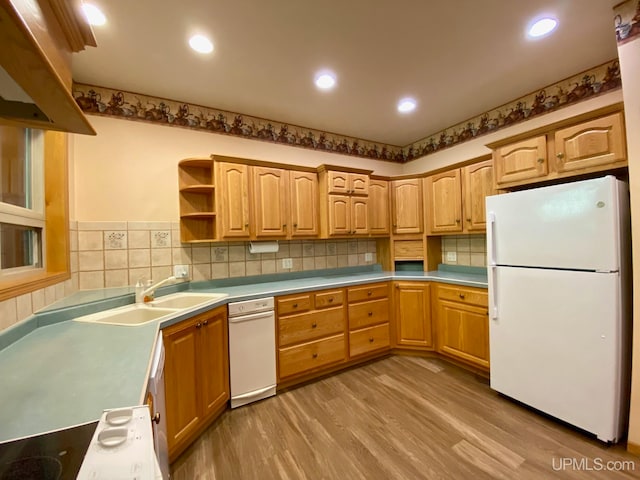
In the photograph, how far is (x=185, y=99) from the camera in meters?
2.37

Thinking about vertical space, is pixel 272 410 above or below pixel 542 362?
below

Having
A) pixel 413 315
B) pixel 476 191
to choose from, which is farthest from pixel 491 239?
pixel 413 315

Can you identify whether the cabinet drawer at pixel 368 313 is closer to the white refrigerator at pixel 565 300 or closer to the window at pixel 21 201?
the white refrigerator at pixel 565 300

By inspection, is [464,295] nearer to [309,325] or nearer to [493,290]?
[493,290]

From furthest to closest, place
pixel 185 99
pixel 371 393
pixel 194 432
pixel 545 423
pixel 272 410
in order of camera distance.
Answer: pixel 185 99 → pixel 371 393 → pixel 272 410 → pixel 545 423 → pixel 194 432

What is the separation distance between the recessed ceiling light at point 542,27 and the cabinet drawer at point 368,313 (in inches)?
92.9

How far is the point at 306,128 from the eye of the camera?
3053 mm

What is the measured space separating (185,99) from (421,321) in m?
3.10

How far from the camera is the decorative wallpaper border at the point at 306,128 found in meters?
2.09

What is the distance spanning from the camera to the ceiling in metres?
1.50

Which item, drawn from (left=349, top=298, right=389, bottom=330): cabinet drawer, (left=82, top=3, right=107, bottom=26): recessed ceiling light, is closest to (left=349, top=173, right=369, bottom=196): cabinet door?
(left=349, top=298, right=389, bottom=330): cabinet drawer

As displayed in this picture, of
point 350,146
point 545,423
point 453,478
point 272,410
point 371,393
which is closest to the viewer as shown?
point 453,478

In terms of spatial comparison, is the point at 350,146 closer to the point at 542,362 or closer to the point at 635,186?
the point at 635,186

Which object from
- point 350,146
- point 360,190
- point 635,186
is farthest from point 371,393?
point 350,146
